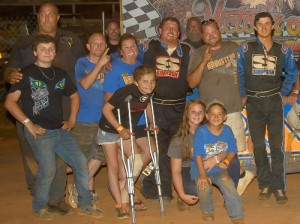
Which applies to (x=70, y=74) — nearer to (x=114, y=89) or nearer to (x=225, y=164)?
(x=114, y=89)

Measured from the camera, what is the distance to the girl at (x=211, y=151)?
21.5 ft

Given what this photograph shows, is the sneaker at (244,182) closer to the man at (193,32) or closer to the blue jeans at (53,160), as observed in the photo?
the blue jeans at (53,160)

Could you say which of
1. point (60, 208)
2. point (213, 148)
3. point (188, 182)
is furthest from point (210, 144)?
point (60, 208)

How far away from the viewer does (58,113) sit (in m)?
6.66

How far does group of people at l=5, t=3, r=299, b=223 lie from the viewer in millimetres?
6539

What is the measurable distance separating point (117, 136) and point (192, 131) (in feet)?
2.86

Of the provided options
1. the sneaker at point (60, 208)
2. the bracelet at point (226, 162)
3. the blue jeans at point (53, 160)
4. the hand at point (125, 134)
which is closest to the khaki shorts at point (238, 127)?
the bracelet at point (226, 162)

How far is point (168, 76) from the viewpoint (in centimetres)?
706

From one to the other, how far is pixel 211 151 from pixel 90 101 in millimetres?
1523

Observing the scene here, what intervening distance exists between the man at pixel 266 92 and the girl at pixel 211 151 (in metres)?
0.60

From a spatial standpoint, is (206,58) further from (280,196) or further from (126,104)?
(280,196)

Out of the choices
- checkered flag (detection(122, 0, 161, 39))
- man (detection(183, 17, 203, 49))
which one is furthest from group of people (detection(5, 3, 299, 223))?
checkered flag (detection(122, 0, 161, 39))

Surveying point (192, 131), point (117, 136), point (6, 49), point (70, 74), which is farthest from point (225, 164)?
point (6, 49)

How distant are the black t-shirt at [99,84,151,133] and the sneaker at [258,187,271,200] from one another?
1.79m
